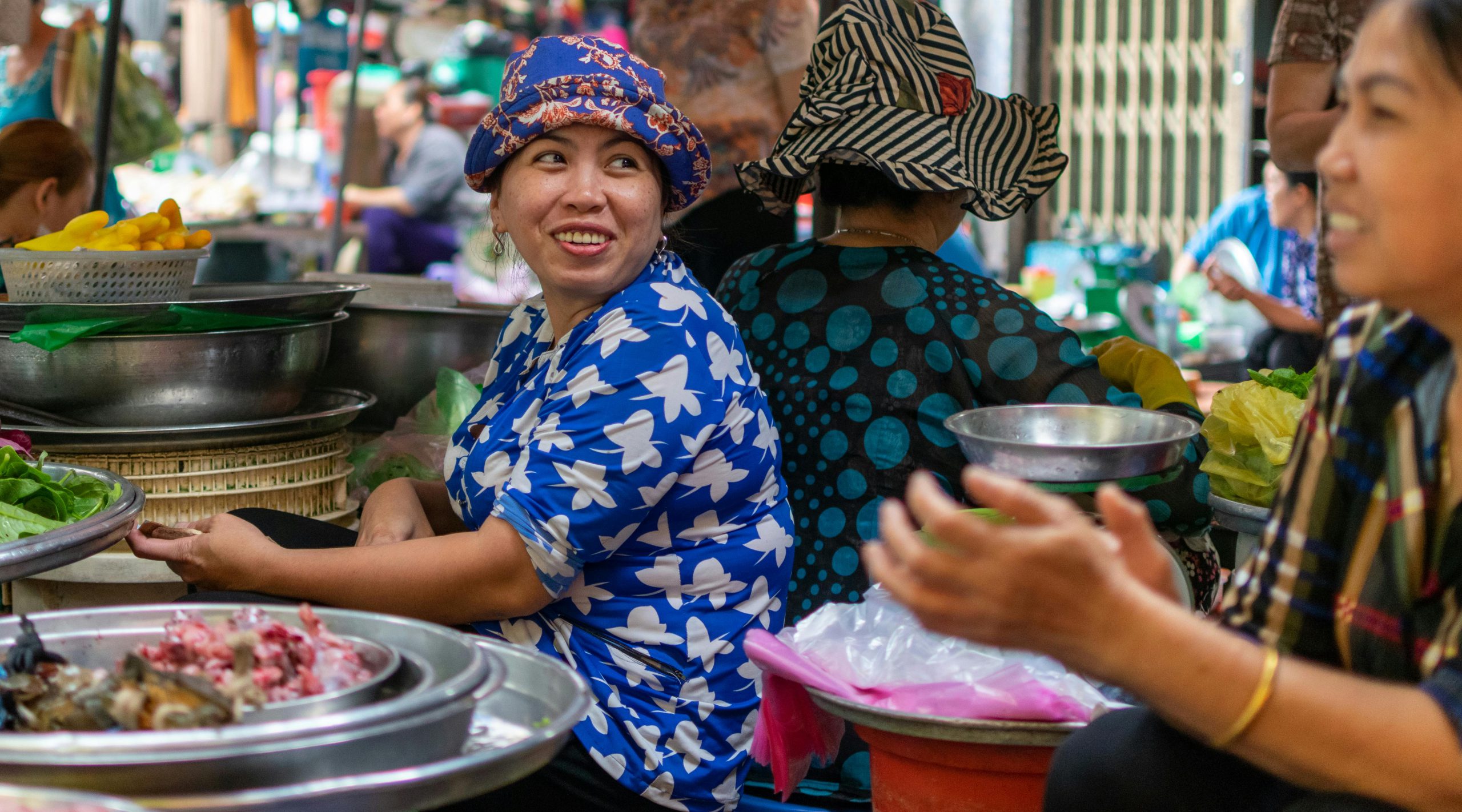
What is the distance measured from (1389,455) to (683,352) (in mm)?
892

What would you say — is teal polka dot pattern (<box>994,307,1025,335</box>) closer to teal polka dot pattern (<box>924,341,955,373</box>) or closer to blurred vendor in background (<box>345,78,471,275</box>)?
teal polka dot pattern (<box>924,341,955,373</box>)

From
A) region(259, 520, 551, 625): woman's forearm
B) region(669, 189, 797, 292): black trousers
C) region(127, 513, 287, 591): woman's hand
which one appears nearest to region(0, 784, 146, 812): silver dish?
region(259, 520, 551, 625): woman's forearm

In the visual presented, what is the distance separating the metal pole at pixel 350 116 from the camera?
17.0 feet

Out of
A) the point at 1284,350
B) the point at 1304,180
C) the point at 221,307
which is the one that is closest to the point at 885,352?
the point at 221,307

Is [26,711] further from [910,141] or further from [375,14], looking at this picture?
[375,14]

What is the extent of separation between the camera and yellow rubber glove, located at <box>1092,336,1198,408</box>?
2.05m

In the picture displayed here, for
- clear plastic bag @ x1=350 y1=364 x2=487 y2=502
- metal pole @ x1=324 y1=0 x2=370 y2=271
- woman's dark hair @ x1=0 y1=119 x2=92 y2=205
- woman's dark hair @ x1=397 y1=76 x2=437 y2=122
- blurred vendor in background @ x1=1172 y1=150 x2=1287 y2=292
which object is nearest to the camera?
clear plastic bag @ x1=350 y1=364 x2=487 y2=502

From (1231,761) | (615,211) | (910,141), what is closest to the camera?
(1231,761)

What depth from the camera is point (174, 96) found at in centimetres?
1206

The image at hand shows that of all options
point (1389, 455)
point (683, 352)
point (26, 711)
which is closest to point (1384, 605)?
point (1389, 455)

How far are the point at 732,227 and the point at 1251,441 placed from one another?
189 cm

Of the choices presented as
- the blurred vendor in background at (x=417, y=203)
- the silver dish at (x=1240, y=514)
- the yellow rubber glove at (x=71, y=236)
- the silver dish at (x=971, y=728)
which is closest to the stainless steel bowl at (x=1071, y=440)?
the silver dish at (x=971, y=728)

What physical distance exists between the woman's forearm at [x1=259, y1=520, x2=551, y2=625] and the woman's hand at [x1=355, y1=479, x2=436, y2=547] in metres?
0.24

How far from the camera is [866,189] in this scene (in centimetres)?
214
